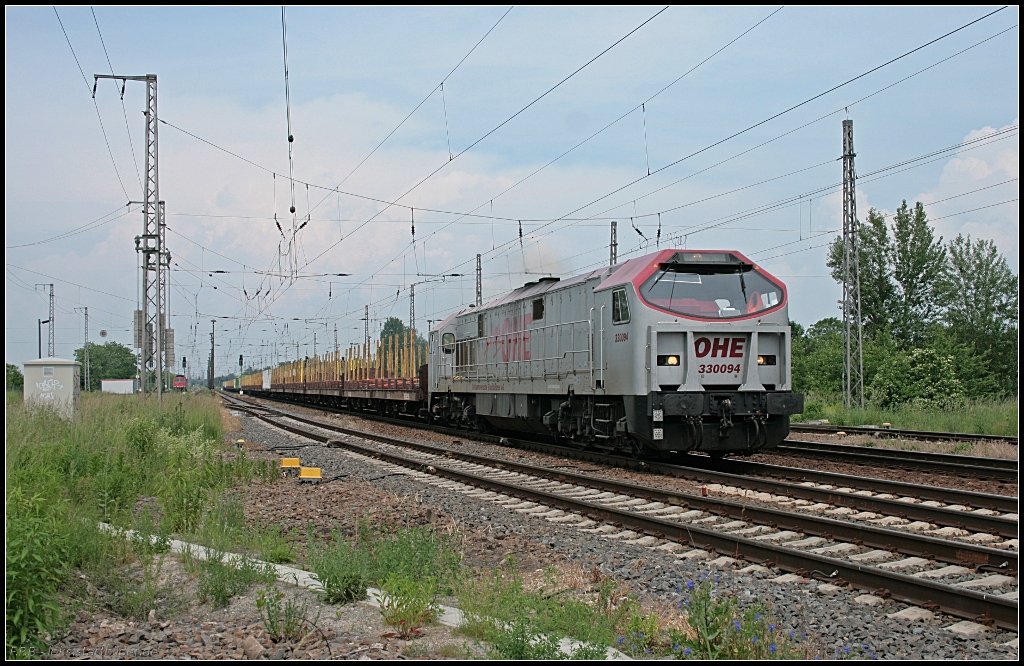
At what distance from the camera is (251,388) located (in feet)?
343

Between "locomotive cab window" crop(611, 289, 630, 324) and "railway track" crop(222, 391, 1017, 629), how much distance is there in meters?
2.77

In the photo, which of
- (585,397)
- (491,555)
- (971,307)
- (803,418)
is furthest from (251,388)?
(491,555)

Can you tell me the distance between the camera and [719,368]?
45.5 feet

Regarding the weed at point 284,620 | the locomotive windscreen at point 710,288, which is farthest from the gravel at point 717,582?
the locomotive windscreen at point 710,288

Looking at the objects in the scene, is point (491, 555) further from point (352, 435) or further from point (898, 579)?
point (352, 435)

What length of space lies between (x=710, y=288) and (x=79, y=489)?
32.3 ft

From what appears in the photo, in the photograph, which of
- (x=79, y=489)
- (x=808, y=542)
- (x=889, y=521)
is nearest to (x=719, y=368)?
(x=889, y=521)

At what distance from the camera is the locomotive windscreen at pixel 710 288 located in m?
14.0

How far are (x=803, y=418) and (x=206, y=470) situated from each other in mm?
21253

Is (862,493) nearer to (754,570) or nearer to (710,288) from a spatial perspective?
(710,288)

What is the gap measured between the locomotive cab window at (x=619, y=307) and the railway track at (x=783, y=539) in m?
2.77

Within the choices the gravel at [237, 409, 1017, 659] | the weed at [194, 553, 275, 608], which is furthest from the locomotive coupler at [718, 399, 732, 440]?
the weed at [194, 553, 275, 608]

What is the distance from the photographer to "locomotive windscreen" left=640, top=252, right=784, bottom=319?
14.0 m

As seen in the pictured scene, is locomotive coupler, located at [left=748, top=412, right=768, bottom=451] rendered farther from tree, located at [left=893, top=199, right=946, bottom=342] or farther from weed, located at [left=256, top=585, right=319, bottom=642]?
tree, located at [left=893, top=199, right=946, bottom=342]
